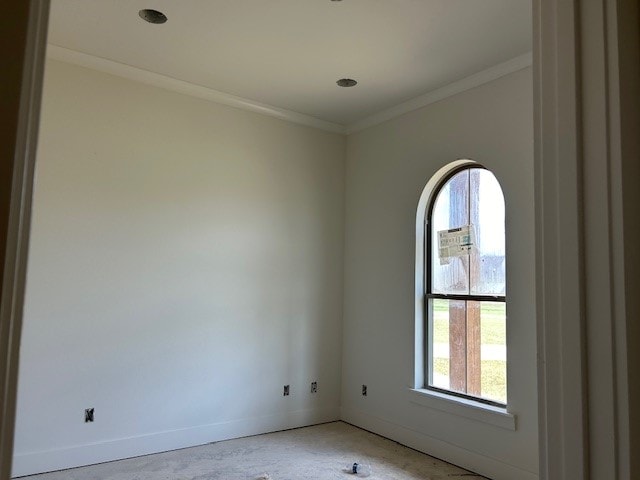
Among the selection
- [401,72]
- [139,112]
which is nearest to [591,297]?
[401,72]

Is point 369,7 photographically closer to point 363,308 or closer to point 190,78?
point 190,78

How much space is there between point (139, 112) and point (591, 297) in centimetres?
374

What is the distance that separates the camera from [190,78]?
151 inches

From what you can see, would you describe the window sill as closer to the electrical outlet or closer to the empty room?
the empty room

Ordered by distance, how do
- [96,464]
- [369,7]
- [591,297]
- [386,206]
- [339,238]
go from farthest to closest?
[339,238] < [386,206] < [96,464] < [369,7] < [591,297]

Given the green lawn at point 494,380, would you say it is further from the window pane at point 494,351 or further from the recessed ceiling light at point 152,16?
the recessed ceiling light at point 152,16

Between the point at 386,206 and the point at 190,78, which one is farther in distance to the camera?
the point at 386,206

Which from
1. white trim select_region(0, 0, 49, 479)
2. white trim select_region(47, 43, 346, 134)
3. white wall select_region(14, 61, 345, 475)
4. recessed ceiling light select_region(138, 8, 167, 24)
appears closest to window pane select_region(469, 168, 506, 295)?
white wall select_region(14, 61, 345, 475)

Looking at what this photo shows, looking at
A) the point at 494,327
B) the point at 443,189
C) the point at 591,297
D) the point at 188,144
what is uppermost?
the point at 188,144

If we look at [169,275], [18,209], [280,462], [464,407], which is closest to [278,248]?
[169,275]

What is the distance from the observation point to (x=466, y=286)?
12.2ft

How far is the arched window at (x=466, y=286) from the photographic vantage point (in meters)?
3.47

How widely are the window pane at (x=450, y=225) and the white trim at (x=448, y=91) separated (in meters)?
0.67

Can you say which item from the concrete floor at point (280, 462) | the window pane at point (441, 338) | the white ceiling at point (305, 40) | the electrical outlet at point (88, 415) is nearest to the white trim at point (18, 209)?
the white ceiling at point (305, 40)
